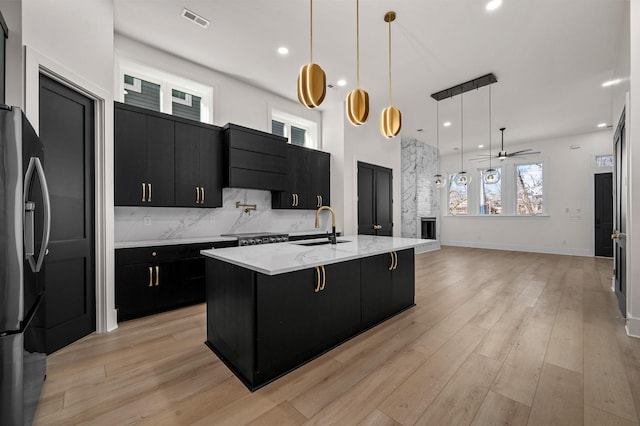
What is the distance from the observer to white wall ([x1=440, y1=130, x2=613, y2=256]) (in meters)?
7.19

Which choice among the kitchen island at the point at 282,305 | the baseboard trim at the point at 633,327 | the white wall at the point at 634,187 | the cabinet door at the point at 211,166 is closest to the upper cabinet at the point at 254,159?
the cabinet door at the point at 211,166

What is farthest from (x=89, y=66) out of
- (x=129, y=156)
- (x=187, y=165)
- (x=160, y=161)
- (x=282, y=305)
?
(x=282, y=305)

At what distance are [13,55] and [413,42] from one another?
3.90m

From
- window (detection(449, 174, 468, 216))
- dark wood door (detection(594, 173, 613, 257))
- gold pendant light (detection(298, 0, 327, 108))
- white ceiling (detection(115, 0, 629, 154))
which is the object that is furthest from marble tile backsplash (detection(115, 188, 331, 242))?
dark wood door (detection(594, 173, 613, 257))

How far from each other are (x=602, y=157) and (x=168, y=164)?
10.1 m

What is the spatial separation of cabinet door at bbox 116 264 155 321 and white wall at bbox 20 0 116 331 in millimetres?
145

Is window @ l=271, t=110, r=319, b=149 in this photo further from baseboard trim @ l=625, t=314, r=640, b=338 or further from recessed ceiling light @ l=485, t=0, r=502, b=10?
baseboard trim @ l=625, t=314, r=640, b=338

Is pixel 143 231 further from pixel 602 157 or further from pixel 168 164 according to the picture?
pixel 602 157

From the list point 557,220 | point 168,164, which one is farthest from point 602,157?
point 168,164

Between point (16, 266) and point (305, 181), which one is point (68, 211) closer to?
point (16, 266)

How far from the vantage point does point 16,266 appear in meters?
1.26

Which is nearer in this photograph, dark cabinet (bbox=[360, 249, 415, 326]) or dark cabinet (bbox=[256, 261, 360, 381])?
dark cabinet (bbox=[256, 261, 360, 381])

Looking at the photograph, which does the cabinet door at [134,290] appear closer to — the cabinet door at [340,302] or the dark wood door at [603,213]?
the cabinet door at [340,302]

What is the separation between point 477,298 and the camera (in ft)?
11.8
